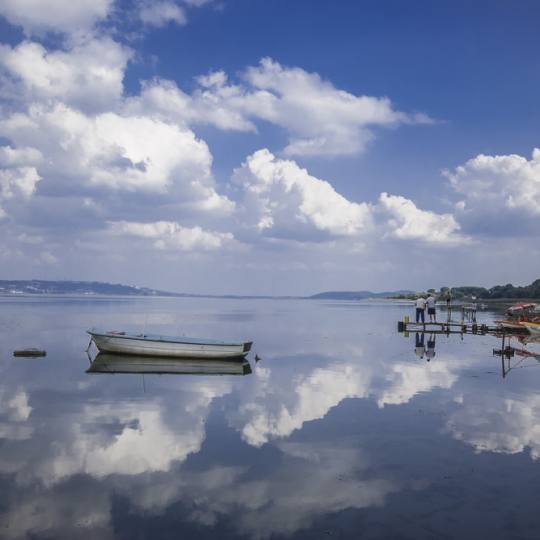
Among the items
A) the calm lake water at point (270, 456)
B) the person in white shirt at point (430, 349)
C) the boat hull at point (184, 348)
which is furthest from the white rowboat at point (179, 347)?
the person in white shirt at point (430, 349)

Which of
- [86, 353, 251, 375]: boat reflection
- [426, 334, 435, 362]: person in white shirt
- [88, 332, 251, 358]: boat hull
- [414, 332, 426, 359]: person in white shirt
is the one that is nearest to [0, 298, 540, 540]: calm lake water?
[86, 353, 251, 375]: boat reflection

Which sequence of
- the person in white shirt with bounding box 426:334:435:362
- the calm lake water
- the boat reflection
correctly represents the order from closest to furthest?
the calm lake water < the boat reflection < the person in white shirt with bounding box 426:334:435:362

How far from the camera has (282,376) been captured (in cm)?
3088

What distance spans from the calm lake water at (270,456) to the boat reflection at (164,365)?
7.31 feet

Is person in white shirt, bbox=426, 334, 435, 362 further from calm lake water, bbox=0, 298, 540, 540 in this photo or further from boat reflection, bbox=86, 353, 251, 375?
boat reflection, bbox=86, 353, 251, 375

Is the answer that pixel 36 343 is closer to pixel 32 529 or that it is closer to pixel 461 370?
pixel 461 370

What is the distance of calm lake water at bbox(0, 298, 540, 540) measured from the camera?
11.4 metres

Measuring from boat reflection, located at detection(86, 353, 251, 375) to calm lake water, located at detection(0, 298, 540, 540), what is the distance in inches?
87.7

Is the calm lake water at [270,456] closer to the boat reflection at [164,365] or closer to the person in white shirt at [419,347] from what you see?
the boat reflection at [164,365]

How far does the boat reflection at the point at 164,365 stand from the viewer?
3322 cm

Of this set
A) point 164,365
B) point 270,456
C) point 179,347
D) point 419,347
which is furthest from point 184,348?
point 270,456

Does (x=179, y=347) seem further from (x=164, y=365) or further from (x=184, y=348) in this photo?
(x=164, y=365)

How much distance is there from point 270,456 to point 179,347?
22451 millimetres

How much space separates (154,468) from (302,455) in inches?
176
